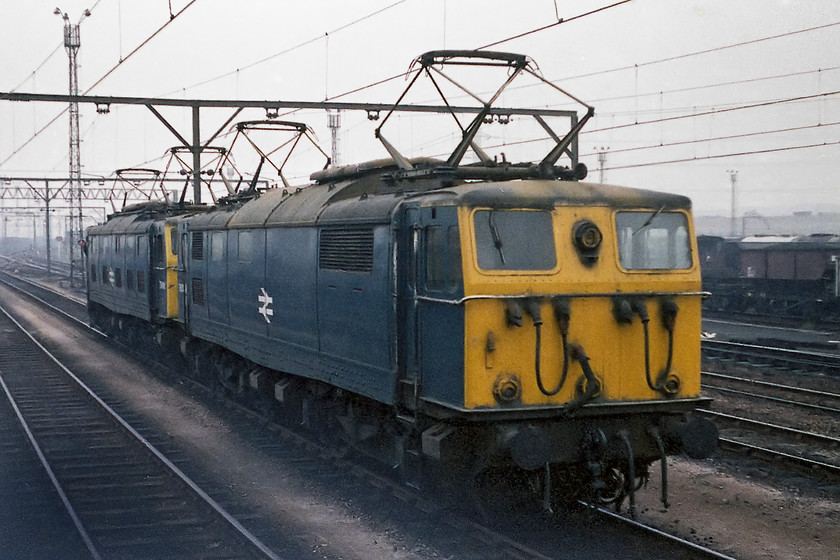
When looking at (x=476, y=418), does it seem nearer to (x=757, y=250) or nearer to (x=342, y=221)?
(x=342, y=221)

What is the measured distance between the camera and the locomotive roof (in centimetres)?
789

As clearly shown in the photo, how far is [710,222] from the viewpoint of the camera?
172625 mm

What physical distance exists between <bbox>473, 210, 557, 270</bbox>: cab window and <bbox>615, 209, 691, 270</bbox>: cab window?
2.55 ft

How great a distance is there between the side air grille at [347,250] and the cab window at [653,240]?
103 inches

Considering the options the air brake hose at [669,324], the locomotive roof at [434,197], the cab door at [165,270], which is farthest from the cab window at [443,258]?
the cab door at [165,270]

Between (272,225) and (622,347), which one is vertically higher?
(272,225)

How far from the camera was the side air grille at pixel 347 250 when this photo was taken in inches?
365

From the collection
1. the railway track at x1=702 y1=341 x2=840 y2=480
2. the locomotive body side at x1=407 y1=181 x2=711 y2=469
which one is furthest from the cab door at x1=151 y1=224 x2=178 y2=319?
the locomotive body side at x1=407 y1=181 x2=711 y2=469

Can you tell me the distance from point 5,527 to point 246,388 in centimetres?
595

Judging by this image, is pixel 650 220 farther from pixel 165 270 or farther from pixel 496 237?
pixel 165 270

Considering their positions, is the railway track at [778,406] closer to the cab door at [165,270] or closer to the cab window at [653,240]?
the cab window at [653,240]

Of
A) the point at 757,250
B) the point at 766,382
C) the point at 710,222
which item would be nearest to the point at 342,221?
the point at 766,382

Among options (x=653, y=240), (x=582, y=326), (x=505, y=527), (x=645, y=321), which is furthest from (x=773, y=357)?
(x=582, y=326)

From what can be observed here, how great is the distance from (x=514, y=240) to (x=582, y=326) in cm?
100
